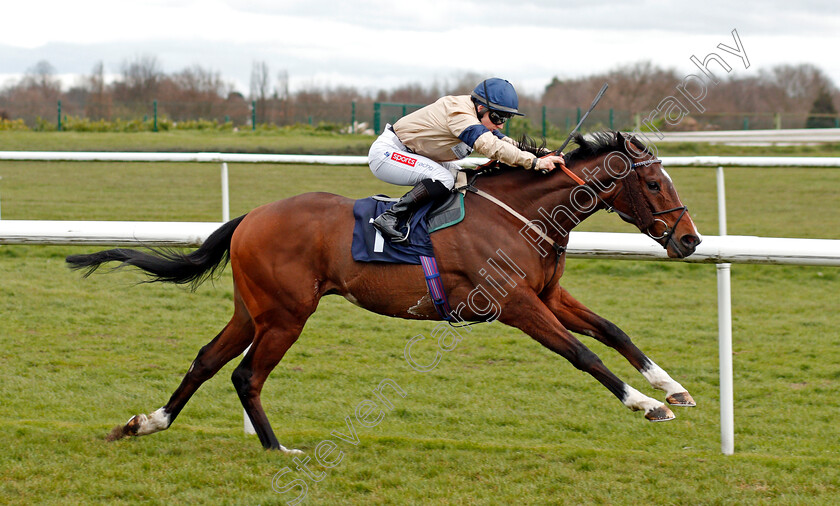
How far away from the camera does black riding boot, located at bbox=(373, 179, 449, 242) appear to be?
370 cm

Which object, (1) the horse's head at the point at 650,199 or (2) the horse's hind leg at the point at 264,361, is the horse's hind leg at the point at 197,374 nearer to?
(2) the horse's hind leg at the point at 264,361

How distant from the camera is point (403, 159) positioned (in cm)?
389

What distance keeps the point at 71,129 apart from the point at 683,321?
2357cm

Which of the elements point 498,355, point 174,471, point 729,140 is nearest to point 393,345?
point 498,355

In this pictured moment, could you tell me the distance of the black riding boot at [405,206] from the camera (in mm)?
3701

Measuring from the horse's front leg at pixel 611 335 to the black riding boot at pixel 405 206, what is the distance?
2.29 ft

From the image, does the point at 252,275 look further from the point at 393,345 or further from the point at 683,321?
the point at 683,321

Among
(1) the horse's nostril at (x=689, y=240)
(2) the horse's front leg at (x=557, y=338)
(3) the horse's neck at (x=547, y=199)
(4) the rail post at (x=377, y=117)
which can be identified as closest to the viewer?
(2) the horse's front leg at (x=557, y=338)

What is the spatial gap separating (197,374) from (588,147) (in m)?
2.16

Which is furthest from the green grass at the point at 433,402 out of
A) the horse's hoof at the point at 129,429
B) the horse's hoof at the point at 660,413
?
the horse's hoof at the point at 660,413

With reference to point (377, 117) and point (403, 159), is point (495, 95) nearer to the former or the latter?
point (403, 159)

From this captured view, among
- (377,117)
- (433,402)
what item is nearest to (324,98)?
(377,117)

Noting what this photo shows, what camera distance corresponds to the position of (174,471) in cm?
367

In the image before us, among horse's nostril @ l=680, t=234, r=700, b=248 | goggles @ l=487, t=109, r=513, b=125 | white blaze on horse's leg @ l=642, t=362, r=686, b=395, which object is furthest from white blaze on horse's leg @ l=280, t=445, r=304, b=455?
horse's nostril @ l=680, t=234, r=700, b=248
